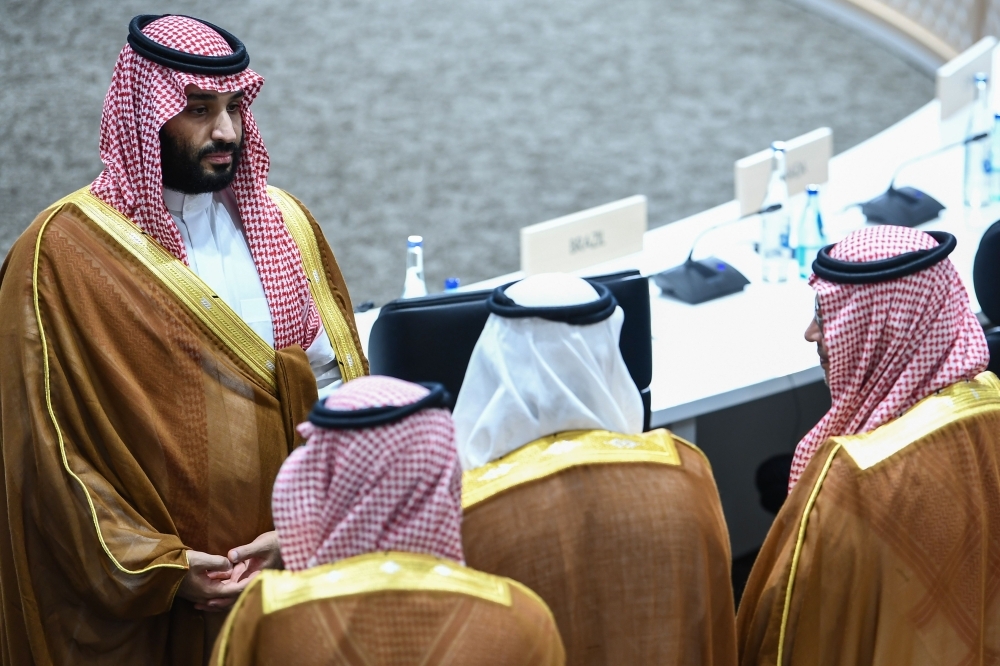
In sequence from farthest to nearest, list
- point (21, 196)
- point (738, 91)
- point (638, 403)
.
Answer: point (738, 91) < point (21, 196) < point (638, 403)

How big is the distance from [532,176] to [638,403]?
4.18m

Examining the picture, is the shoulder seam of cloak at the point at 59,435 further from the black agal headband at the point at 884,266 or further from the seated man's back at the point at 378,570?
the black agal headband at the point at 884,266

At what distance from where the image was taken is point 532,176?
5883 mm

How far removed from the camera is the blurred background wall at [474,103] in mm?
5453

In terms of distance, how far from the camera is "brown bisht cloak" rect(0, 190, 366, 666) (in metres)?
1.98

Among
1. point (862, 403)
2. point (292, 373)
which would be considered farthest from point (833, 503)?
point (292, 373)

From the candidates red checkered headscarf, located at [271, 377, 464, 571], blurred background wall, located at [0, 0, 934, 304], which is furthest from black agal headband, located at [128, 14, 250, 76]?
blurred background wall, located at [0, 0, 934, 304]

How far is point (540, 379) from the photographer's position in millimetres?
1682

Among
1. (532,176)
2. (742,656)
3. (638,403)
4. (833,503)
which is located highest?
(638,403)

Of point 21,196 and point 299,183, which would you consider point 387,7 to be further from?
point 21,196

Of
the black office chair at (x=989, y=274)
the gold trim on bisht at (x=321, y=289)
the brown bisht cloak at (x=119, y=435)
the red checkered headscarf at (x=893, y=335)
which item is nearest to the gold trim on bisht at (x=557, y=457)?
the red checkered headscarf at (x=893, y=335)

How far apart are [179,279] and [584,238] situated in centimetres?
163

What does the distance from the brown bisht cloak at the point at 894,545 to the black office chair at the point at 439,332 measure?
51cm

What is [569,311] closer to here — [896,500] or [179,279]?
[896,500]
